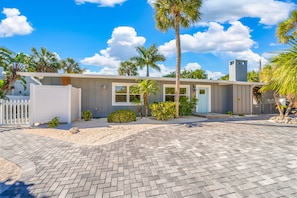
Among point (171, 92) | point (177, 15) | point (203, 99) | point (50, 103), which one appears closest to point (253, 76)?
point (203, 99)

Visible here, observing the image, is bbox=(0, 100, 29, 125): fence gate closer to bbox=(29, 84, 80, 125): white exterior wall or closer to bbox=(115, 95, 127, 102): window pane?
bbox=(29, 84, 80, 125): white exterior wall

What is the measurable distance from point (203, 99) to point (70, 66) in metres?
21.3

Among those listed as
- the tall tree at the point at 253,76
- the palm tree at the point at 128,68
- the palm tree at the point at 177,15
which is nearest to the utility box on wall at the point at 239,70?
the palm tree at the point at 177,15

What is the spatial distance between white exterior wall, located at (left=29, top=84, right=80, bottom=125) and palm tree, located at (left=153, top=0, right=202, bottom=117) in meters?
6.08

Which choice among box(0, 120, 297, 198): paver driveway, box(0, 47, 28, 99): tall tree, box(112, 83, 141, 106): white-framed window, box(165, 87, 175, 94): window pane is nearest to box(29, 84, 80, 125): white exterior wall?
box(0, 120, 297, 198): paver driveway

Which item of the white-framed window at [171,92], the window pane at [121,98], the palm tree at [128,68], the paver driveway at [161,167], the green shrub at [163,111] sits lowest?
the paver driveway at [161,167]

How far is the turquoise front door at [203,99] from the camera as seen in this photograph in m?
12.6

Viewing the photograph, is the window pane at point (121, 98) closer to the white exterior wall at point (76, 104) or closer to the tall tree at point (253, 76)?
the white exterior wall at point (76, 104)

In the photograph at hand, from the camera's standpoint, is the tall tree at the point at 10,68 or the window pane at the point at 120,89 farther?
the tall tree at the point at 10,68

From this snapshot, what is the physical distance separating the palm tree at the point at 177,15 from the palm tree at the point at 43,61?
1647 centimetres

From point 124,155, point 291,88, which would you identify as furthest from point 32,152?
point 291,88

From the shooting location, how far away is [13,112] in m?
7.92

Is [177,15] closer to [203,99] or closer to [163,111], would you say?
[163,111]

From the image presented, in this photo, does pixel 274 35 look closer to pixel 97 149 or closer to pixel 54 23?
pixel 97 149
